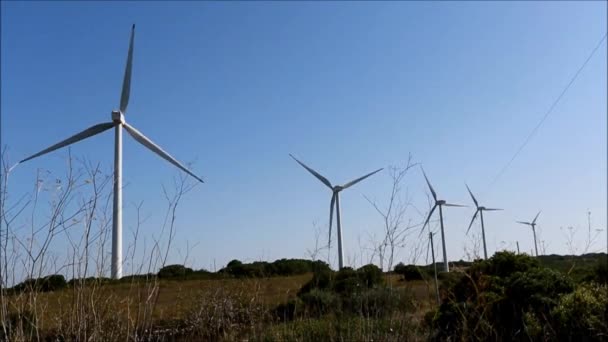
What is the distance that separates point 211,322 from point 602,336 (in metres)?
4.66

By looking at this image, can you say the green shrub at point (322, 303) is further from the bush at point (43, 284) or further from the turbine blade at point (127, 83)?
the turbine blade at point (127, 83)

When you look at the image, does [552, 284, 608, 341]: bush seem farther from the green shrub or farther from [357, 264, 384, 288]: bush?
the green shrub

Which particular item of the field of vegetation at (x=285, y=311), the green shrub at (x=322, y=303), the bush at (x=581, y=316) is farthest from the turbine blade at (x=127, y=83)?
the bush at (x=581, y=316)

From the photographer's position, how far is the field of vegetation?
5.13 metres

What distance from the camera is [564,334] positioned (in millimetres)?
7434

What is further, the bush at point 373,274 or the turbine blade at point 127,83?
the turbine blade at point 127,83

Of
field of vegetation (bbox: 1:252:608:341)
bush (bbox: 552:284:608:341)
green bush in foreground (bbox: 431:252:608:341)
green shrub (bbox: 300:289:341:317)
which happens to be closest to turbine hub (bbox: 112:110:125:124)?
green shrub (bbox: 300:289:341:317)

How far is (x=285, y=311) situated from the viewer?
26.7 feet

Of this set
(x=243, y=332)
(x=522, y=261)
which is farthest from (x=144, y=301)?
(x=522, y=261)

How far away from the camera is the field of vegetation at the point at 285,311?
5.13 m

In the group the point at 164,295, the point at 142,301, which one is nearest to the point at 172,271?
the point at 142,301

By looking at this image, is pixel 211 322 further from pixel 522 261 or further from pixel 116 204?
pixel 522 261

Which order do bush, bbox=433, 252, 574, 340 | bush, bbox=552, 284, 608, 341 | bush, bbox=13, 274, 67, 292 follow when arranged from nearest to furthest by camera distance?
1. bush, bbox=13, 274, 67, 292
2. bush, bbox=552, 284, 608, 341
3. bush, bbox=433, 252, 574, 340

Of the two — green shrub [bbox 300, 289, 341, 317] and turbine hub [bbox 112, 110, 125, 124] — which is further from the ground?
turbine hub [bbox 112, 110, 125, 124]
